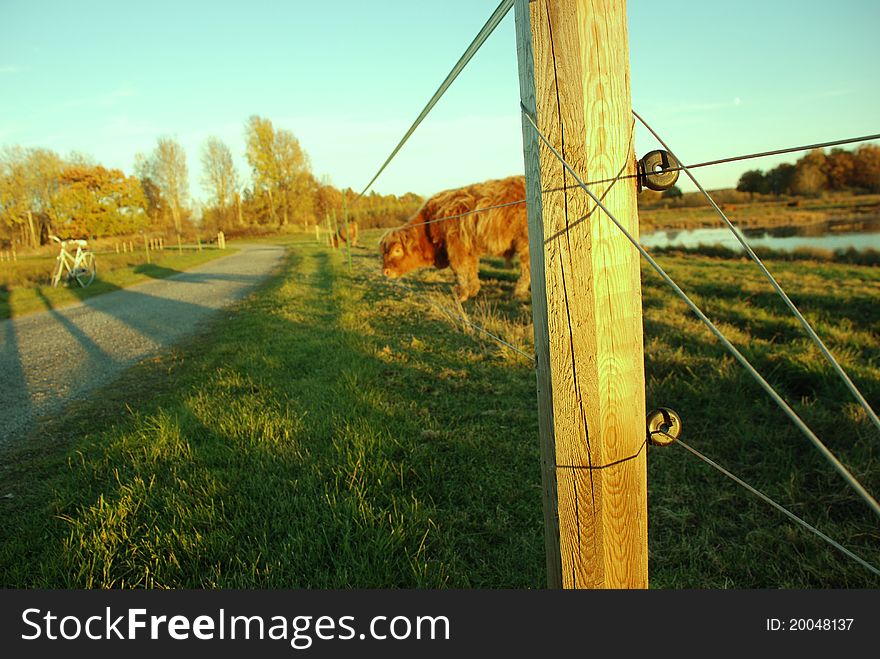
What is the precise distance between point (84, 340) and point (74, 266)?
989 cm

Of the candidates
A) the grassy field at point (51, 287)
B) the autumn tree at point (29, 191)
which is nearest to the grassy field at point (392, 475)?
the grassy field at point (51, 287)

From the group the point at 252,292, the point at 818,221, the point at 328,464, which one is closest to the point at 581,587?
the point at 328,464

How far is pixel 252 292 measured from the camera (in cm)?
1219

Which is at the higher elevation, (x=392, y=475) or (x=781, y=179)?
(x=781, y=179)

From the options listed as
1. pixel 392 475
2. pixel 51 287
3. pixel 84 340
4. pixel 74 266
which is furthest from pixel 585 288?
pixel 74 266

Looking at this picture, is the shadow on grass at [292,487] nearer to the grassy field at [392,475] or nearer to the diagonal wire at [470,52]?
the grassy field at [392,475]

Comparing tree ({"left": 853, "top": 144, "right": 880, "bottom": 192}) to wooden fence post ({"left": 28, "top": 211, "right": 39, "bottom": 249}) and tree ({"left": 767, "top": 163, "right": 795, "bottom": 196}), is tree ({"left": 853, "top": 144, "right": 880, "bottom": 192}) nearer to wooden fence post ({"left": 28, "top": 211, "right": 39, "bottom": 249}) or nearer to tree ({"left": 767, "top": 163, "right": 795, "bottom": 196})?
tree ({"left": 767, "top": 163, "right": 795, "bottom": 196})

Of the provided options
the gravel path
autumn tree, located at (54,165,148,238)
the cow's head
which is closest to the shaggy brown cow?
the cow's head

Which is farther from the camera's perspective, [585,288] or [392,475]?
[392,475]

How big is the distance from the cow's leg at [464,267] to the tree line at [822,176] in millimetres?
14617

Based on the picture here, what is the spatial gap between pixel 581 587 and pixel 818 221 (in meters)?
26.0

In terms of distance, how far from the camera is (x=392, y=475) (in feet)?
8.90

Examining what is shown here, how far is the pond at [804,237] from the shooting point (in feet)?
53.2

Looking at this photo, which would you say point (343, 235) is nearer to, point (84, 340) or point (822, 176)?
point (84, 340)
